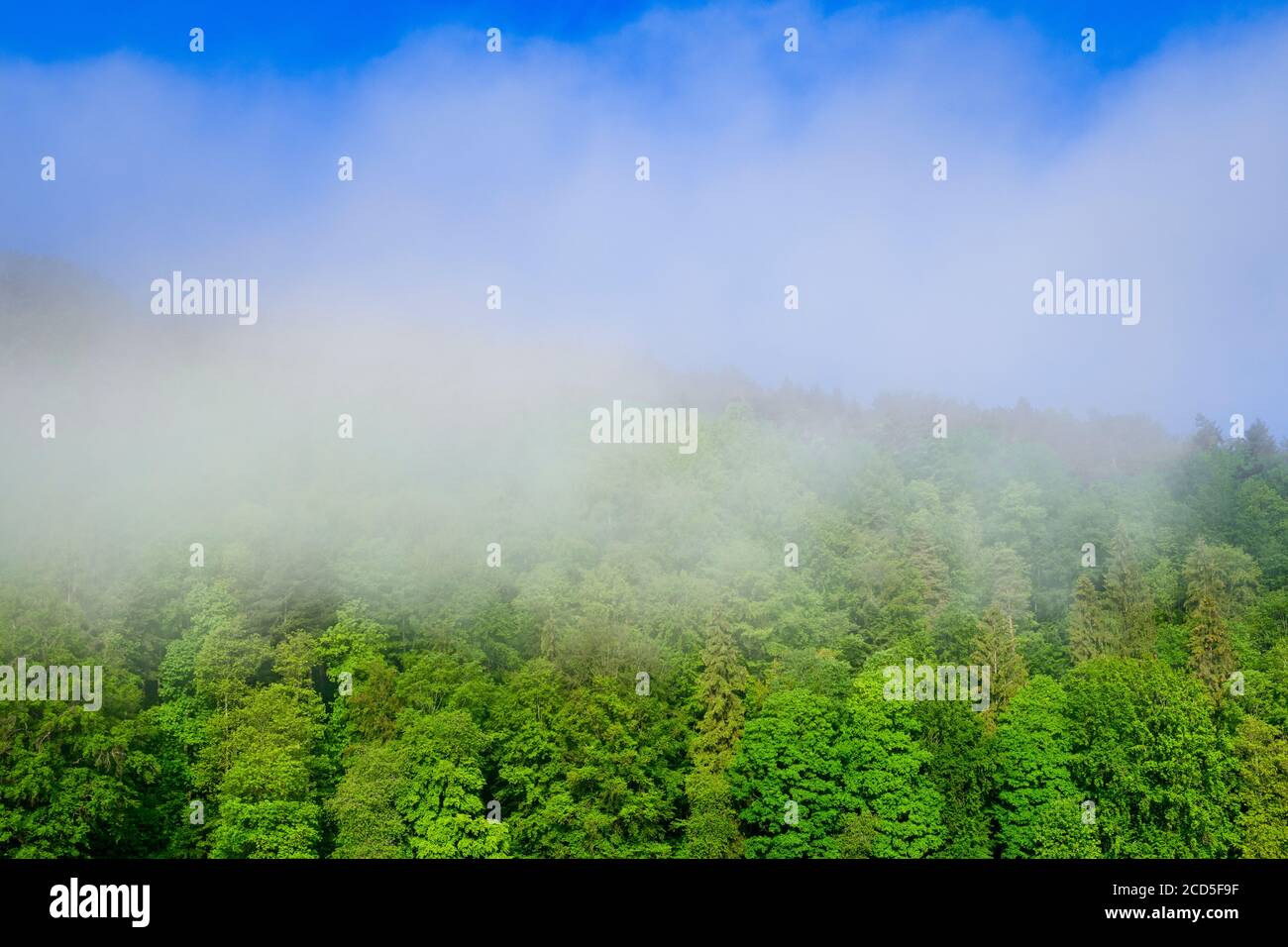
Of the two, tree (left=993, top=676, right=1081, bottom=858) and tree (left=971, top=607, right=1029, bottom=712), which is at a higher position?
tree (left=971, top=607, right=1029, bottom=712)

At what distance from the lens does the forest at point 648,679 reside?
52.0 m

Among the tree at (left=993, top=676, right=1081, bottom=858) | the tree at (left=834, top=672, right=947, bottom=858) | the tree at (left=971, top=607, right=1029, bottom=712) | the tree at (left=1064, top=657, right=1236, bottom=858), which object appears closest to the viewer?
the tree at (left=1064, top=657, right=1236, bottom=858)

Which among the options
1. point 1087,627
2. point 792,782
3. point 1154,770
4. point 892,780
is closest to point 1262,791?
point 1154,770

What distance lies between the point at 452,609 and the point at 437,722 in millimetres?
15057

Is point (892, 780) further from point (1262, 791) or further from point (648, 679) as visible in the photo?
point (1262, 791)

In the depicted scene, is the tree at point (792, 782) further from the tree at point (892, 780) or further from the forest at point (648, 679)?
the tree at point (892, 780)

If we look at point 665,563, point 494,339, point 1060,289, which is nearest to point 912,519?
point 665,563

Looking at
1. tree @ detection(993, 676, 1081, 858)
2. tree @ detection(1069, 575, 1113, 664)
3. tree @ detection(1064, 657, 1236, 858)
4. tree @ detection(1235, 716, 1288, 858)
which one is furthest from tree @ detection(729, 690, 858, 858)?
tree @ detection(1069, 575, 1113, 664)

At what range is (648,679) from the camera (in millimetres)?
59656

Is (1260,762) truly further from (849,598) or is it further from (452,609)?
(452,609)

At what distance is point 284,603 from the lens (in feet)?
222

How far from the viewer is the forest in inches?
2048

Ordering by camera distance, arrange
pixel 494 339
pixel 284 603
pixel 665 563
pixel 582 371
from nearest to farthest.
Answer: pixel 284 603, pixel 665 563, pixel 582 371, pixel 494 339

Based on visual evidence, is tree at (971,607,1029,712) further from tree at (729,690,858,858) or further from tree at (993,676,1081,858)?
tree at (729,690,858,858)
